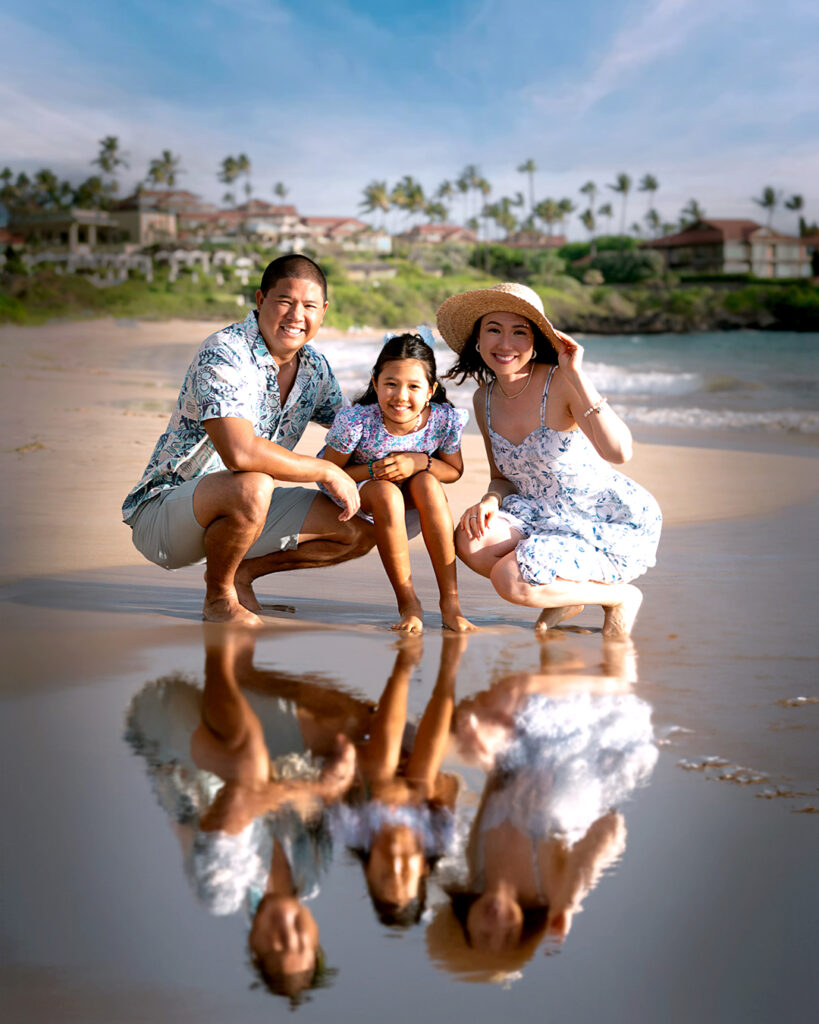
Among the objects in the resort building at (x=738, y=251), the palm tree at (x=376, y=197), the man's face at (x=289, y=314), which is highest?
the palm tree at (x=376, y=197)

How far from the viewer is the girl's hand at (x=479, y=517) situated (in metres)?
3.74

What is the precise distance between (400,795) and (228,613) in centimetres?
154

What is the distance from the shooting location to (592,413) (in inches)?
143

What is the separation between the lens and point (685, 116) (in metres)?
91.1

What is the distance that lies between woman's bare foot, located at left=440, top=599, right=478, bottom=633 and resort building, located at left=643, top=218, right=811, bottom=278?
249ft

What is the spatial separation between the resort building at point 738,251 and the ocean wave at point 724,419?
6401 cm

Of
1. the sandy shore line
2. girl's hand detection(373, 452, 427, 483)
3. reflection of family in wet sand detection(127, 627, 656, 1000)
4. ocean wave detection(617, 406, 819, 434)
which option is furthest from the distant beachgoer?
ocean wave detection(617, 406, 819, 434)

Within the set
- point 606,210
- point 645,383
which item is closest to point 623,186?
point 606,210

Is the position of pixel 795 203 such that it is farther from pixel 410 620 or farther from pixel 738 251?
pixel 410 620

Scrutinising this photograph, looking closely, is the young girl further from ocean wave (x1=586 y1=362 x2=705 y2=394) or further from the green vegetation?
the green vegetation

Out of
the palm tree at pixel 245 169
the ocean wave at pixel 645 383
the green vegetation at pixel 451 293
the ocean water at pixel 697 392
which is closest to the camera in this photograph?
the ocean water at pixel 697 392

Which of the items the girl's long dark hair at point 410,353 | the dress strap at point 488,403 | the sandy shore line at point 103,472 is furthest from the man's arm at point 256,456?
the sandy shore line at point 103,472

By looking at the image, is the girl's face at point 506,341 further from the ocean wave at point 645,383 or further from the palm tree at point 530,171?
the palm tree at point 530,171

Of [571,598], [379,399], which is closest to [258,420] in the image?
[379,399]
